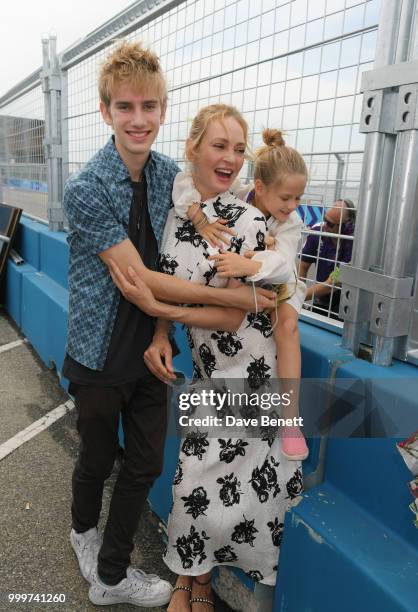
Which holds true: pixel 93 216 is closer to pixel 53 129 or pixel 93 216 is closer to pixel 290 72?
pixel 290 72

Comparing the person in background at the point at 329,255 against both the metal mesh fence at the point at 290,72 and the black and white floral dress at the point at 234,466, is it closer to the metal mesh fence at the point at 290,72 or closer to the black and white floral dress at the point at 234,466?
the metal mesh fence at the point at 290,72

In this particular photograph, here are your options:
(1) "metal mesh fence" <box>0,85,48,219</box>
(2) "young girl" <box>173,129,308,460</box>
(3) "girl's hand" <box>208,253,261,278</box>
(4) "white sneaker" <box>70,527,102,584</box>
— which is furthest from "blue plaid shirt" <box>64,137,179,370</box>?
(1) "metal mesh fence" <box>0,85,48,219</box>

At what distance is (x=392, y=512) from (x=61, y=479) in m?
1.93

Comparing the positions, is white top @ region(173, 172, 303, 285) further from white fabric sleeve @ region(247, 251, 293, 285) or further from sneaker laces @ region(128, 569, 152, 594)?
sneaker laces @ region(128, 569, 152, 594)

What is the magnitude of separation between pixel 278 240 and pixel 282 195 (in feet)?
0.53

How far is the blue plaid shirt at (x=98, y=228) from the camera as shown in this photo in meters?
1.66

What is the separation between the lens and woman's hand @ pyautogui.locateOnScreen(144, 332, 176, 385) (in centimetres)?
181

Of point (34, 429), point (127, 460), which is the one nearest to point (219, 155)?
point (127, 460)

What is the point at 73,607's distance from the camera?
197 centimetres

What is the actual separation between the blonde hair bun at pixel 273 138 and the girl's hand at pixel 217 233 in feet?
1.30

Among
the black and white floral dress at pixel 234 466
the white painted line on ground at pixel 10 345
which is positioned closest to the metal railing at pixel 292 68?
the black and white floral dress at pixel 234 466

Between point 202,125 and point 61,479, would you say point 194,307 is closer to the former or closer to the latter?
point 202,125

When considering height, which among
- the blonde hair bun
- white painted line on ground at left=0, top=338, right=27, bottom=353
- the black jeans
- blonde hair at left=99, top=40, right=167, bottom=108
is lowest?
white painted line on ground at left=0, top=338, right=27, bottom=353

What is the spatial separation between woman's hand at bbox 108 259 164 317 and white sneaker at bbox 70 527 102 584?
3.64 ft
